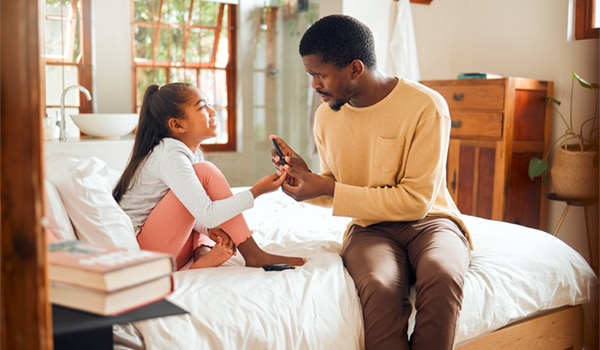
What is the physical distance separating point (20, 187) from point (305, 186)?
108cm

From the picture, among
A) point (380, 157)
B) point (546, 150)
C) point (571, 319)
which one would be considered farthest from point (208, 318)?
point (546, 150)

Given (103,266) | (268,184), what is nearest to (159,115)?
(268,184)

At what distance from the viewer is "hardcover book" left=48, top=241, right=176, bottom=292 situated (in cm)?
74

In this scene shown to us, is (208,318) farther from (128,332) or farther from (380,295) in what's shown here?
(380,295)

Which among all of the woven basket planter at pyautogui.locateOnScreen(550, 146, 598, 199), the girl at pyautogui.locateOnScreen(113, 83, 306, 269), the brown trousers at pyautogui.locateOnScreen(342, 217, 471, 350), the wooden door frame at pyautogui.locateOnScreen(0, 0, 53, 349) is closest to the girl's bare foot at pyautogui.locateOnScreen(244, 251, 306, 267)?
the girl at pyautogui.locateOnScreen(113, 83, 306, 269)

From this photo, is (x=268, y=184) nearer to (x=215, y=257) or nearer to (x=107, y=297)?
(x=215, y=257)

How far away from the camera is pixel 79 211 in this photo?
1491 mm

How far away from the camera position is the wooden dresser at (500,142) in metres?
3.13

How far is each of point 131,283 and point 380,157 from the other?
113 centimetres

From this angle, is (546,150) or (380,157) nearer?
(380,157)

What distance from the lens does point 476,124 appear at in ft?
10.7

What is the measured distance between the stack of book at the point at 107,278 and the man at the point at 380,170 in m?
0.79

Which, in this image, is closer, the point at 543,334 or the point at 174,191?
the point at 174,191

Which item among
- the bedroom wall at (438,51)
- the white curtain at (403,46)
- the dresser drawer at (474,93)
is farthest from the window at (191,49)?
the dresser drawer at (474,93)
